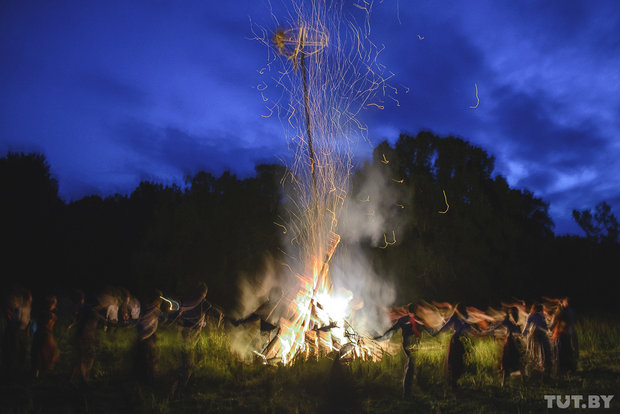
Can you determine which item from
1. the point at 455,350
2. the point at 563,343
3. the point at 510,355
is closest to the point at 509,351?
the point at 510,355

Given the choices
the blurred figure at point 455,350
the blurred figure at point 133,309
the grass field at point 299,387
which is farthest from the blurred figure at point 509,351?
the blurred figure at point 133,309

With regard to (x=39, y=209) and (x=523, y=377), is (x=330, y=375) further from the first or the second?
(x=39, y=209)

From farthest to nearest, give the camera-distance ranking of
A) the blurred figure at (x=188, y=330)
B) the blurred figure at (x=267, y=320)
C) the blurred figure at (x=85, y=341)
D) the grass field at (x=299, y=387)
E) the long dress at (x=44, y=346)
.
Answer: the blurred figure at (x=267, y=320) < the long dress at (x=44, y=346) < the blurred figure at (x=188, y=330) < the blurred figure at (x=85, y=341) < the grass field at (x=299, y=387)

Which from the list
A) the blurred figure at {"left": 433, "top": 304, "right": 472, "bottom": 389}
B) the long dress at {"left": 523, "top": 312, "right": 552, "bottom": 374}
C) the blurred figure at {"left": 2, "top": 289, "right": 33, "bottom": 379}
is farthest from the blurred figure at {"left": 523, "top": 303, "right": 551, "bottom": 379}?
the blurred figure at {"left": 2, "top": 289, "right": 33, "bottom": 379}

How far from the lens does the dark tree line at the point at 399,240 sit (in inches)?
763

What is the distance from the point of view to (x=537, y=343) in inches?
370

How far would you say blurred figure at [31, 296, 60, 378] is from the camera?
903 centimetres

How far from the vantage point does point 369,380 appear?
30.0 feet

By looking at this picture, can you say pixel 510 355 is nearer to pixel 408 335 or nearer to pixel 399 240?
pixel 408 335

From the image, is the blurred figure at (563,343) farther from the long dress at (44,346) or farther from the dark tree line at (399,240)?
the long dress at (44,346)

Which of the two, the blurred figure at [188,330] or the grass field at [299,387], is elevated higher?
the blurred figure at [188,330]

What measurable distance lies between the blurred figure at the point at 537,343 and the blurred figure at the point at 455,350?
5.27 feet

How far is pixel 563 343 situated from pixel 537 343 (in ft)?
1.87

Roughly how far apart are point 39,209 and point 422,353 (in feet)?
111
